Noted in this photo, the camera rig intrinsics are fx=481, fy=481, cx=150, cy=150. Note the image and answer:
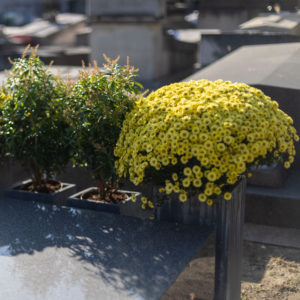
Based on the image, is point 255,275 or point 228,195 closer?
point 228,195

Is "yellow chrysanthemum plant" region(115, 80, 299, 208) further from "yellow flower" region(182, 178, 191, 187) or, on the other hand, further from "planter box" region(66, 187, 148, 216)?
"planter box" region(66, 187, 148, 216)

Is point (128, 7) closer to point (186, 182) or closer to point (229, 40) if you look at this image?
point (229, 40)

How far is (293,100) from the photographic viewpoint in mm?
6816

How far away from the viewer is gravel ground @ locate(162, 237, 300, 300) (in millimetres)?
3725

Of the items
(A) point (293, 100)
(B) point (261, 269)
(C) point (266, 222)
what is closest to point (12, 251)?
(B) point (261, 269)

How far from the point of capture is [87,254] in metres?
3.94

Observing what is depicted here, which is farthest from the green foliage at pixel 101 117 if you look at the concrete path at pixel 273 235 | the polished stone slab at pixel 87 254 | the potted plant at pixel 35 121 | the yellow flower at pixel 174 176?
the concrete path at pixel 273 235

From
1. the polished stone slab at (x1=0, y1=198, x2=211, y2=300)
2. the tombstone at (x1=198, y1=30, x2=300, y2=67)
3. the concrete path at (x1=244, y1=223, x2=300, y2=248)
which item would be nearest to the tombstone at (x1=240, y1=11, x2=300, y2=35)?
the tombstone at (x1=198, y1=30, x2=300, y2=67)

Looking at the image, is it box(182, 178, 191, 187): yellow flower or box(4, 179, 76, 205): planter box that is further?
box(4, 179, 76, 205): planter box

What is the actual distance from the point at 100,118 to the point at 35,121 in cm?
78

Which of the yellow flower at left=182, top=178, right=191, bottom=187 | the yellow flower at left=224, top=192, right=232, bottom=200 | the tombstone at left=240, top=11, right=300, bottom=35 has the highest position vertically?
the tombstone at left=240, top=11, right=300, bottom=35

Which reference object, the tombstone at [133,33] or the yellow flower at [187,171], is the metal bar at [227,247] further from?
the tombstone at [133,33]

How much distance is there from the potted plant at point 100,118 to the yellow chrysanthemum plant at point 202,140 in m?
0.38

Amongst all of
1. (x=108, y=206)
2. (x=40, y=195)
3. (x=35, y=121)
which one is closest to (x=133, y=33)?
(x=35, y=121)
